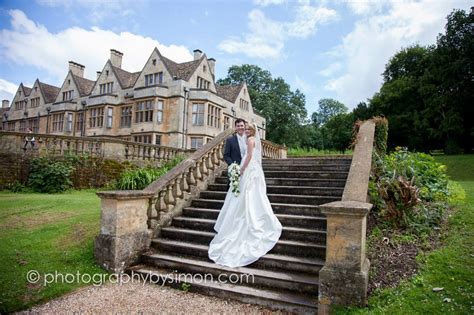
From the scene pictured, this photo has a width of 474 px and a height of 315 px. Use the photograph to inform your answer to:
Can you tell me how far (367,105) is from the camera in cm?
3866

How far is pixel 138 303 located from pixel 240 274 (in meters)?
1.43

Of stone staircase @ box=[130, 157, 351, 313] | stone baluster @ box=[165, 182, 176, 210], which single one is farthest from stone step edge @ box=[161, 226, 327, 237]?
stone baluster @ box=[165, 182, 176, 210]

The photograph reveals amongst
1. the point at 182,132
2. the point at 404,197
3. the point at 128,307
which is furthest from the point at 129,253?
the point at 182,132

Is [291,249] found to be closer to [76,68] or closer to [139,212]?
[139,212]

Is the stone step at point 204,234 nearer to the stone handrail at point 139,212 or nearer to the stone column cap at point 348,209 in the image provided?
the stone handrail at point 139,212

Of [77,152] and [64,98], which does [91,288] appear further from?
[64,98]

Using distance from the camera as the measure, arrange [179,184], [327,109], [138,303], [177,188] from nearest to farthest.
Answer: [138,303], [177,188], [179,184], [327,109]

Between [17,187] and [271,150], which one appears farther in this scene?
[271,150]

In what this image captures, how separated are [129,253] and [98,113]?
28.7 meters

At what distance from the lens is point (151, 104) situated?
2708 centimetres

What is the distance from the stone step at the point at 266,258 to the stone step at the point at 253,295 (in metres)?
0.43

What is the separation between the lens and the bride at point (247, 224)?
15.9 feet

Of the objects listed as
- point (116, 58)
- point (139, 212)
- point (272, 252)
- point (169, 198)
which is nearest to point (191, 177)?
point (169, 198)

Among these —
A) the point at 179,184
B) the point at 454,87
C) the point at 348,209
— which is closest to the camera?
the point at 348,209
